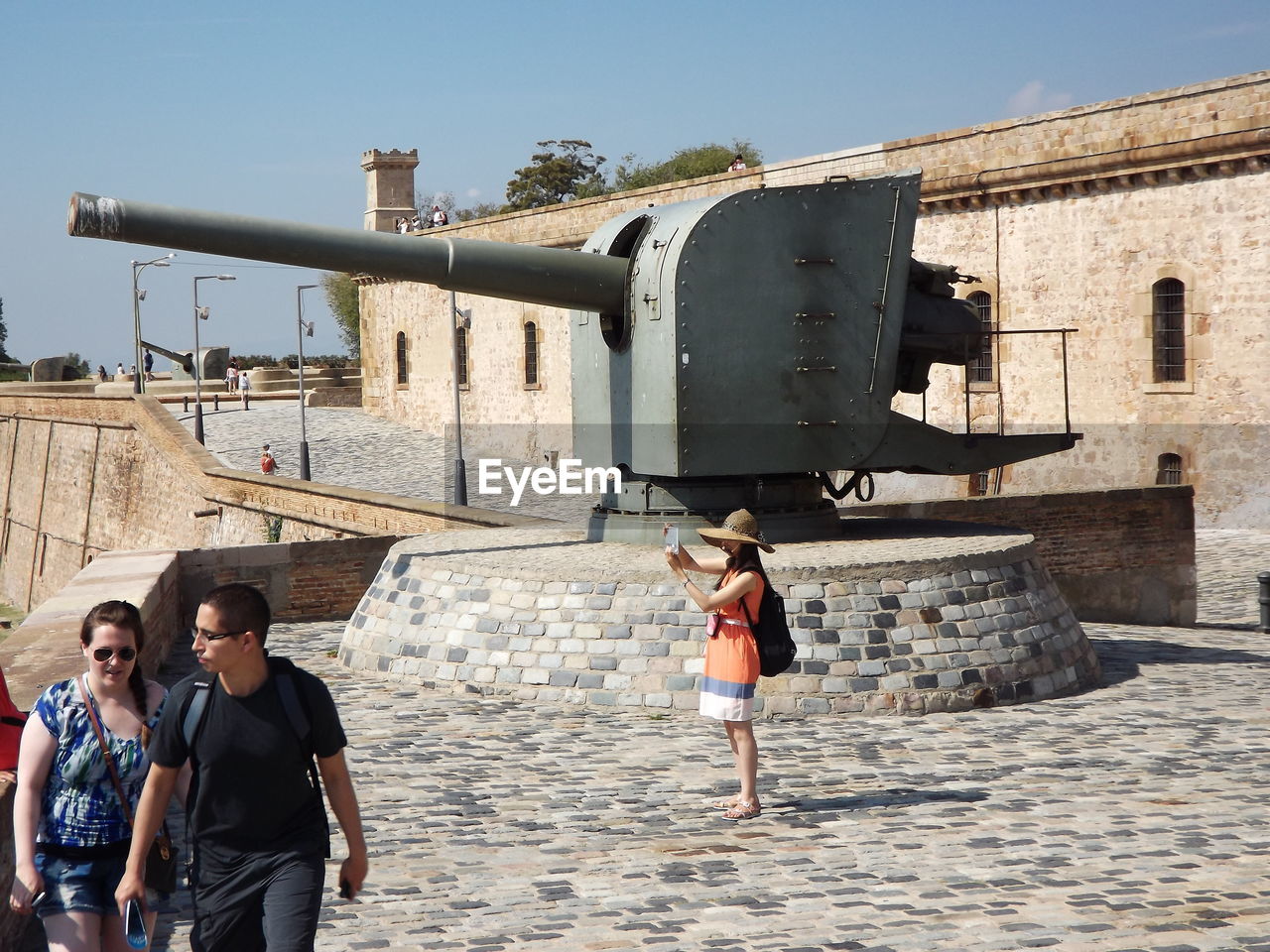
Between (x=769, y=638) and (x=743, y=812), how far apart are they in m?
0.80

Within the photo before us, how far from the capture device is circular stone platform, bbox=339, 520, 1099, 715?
31.2ft

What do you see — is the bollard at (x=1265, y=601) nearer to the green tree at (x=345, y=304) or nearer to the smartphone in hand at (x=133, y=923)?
the smartphone in hand at (x=133, y=923)

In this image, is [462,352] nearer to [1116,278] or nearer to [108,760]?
[1116,278]

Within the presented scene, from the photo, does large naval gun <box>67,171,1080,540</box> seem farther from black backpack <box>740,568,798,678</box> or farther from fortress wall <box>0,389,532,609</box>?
fortress wall <box>0,389,532,609</box>

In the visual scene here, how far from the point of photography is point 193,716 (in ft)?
13.6

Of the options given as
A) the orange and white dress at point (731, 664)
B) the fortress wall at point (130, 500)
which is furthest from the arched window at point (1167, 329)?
the orange and white dress at point (731, 664)

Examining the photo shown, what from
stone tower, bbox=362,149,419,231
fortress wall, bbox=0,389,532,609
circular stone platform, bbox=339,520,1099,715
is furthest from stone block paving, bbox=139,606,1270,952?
stone tower, bbox=362,149,419,231

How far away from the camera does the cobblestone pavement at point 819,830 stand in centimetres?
561

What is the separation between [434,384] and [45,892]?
41.4 metres

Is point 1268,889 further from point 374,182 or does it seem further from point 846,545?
point 374,182

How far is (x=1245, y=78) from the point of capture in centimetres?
2295

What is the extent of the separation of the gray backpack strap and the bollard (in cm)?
1342

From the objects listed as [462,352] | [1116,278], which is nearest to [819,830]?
[1116,278]

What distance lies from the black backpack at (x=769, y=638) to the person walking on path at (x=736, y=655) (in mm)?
22
